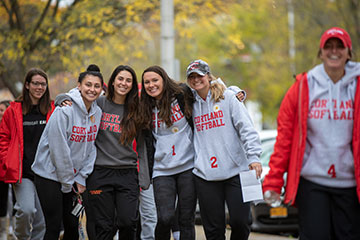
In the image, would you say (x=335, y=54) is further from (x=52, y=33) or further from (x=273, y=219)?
(x=52, y=33)

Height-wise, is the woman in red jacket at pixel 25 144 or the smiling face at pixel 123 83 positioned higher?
the smiling face at pixel 123 83

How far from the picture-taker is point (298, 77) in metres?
4.57

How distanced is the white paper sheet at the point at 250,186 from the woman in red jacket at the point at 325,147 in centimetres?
106

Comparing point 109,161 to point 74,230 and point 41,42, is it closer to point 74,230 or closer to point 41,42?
point 74,230

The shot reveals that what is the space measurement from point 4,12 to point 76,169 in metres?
8.32

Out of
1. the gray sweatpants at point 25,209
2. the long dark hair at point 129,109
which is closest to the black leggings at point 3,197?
the gray sweatpants at point 25,209

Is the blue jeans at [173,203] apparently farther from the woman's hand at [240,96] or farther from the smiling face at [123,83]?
the smiling face at [123,83]

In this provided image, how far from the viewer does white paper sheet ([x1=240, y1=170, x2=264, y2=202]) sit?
5.57 metres

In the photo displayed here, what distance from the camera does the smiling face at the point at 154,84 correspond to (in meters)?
6.17

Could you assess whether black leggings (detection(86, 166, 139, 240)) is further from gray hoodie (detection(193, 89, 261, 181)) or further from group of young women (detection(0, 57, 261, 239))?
gray hoodie (detection(193, 89, 261, 181))

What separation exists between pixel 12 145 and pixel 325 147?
3.74 meters

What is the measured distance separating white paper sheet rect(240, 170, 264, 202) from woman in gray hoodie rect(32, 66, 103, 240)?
5.44 ft

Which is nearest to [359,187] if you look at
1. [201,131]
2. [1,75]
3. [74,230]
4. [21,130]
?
[201,131]

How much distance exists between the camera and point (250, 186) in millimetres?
5594
